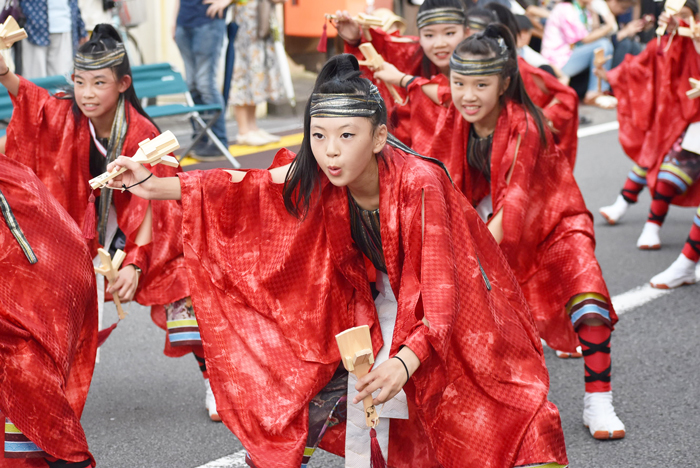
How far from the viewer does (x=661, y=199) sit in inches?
Answer: 213

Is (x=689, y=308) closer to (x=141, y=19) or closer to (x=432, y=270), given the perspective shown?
(x=432, y=270)

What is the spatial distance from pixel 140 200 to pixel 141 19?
544cm

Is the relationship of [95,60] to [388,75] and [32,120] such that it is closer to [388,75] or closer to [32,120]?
[32,120]

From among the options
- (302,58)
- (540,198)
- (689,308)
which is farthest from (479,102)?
(302,58)

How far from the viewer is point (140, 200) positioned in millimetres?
3328

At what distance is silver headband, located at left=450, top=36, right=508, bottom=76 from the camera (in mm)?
3342

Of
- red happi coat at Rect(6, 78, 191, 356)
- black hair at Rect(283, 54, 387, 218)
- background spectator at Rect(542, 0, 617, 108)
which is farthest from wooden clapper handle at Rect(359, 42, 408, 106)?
background spectator at Rect(542, 0, 617, 108)

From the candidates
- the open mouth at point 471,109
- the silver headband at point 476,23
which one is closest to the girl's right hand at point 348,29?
the silver headband at point 476,23

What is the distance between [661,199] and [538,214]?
89.1 inches

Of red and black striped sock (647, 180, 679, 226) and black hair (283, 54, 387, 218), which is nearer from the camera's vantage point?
black hair (283, 54, 387, 218)

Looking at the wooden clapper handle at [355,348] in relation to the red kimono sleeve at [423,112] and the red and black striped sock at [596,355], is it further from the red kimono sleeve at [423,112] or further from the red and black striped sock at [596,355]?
the red kimono sleeve at [423,112]

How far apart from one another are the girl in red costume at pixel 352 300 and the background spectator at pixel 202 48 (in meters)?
4.64

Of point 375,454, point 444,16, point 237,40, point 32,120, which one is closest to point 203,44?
point 237,40

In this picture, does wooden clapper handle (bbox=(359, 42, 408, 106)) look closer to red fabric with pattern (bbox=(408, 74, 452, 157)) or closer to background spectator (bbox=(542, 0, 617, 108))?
red fabric with pattern (bbox=(408, 74, 452, 157))
